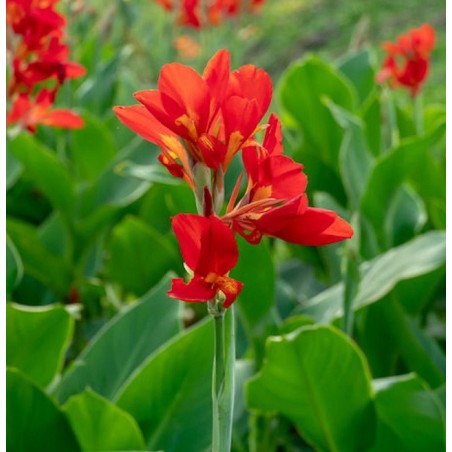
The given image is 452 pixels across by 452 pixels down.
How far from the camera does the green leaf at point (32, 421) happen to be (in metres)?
1.04

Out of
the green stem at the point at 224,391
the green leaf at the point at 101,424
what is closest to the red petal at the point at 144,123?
the green stem at the point at 224,391

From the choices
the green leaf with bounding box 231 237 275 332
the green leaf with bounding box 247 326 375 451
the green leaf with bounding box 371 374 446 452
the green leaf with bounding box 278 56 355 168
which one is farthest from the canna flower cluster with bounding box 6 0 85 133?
the green leaf with bounding box 278 56 355 168

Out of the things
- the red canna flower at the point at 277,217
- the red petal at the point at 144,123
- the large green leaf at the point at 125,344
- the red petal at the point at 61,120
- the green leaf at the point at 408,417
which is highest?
the red petal at the point at 144,123

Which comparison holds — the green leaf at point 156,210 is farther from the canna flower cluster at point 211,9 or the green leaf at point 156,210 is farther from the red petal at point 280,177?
the red petal at point 280,177

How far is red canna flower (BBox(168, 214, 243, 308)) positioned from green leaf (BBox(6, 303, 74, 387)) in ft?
2.12

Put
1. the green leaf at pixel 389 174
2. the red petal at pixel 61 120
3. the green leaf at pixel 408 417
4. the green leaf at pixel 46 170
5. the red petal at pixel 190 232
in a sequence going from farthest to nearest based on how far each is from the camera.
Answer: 1. the green leaf at pixel 46 170
2. the green leaf at pixel 389 174
3. the red petal at pixel 61 120
4. the green leaf at pixel 408 417
5. the red petal at pixel 190 232

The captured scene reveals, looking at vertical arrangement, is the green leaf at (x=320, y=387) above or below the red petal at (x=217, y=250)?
below

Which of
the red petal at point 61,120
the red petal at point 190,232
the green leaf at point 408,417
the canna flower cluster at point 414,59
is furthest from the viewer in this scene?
the canna flower cluster at point 414,59

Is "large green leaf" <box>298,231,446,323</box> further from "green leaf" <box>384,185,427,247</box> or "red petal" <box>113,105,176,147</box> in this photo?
"red petal" <box>113,105,176,147</box>

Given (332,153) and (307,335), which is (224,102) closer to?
(307,335)

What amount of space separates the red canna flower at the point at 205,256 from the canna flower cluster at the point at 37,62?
2.17 feet

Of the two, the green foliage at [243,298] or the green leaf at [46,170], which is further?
the green leaf at [46,170]

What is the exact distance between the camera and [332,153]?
6.23 ft

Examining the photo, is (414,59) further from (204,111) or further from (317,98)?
(204,111)
